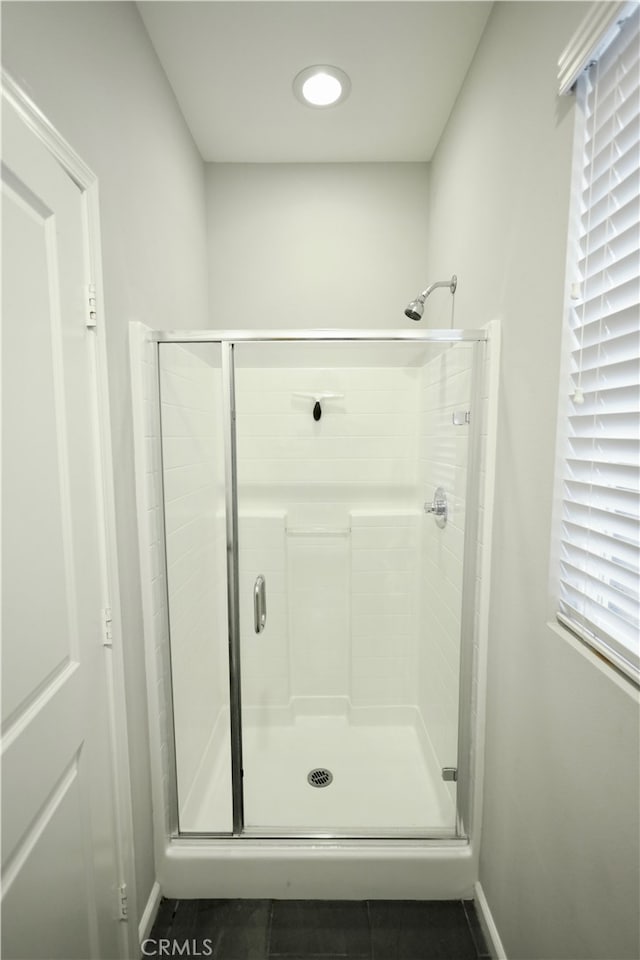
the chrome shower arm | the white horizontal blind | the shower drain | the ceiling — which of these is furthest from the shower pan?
the ceiling

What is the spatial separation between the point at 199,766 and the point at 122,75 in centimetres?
241

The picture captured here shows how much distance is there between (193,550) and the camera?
1.72m

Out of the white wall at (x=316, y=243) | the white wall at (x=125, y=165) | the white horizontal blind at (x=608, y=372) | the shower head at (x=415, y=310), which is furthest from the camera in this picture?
the white wall at (x=316, y=243)

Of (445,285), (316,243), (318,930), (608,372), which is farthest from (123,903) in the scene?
(316,243)

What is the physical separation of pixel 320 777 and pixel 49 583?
61.5 inches

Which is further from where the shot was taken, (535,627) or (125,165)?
(125,165)

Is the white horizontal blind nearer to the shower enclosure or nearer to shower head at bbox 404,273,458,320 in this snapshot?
the shower enclosure

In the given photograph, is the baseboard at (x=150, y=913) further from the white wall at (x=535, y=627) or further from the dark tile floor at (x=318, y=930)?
the white wall at (x=535, y=627)

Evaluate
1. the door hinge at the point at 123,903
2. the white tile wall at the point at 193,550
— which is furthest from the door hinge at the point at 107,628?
the door hinge at the point at 123,903

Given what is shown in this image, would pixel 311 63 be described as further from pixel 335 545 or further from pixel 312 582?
pixel 312 582

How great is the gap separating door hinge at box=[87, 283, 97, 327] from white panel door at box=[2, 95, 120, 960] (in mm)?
15

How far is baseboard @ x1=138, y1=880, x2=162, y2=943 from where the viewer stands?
124 cm

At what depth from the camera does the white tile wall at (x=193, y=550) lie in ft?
4.86

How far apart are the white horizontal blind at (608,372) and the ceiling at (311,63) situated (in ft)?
2.78
